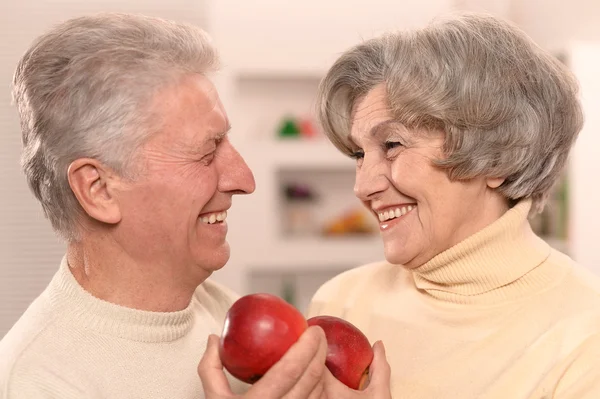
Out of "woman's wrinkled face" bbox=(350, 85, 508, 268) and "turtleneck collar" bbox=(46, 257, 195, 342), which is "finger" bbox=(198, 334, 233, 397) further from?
"woman's wrinkled face" bbox=(350, 85, 508, 268)

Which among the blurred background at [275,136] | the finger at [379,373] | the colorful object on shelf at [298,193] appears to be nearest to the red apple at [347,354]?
the finger at [379,373]

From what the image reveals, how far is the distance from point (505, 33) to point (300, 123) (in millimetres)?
3202

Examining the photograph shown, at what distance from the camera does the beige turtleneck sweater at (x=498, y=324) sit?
1.36 metres

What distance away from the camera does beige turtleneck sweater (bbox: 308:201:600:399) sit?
4.45 ft

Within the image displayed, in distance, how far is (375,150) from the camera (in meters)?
1.54

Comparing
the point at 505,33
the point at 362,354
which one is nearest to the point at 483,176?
the point at 505,33

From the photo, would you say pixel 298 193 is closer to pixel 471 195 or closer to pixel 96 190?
pixel 471 195

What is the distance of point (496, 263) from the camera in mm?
1487

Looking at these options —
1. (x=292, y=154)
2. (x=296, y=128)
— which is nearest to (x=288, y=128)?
(x=296, y=128)

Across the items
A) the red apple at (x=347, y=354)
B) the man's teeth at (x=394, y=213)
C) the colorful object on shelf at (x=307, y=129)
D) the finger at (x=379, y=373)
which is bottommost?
the colorful object on shelf at (x=307, y=129)

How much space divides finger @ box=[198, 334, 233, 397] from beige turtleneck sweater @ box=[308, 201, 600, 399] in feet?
1.39

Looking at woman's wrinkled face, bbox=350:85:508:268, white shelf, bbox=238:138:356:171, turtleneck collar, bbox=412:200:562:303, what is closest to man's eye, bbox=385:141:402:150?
woman's wrinkled face, bbox=350:85:508:268

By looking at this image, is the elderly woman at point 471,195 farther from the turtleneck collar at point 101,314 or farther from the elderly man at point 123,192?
the turtleneck collar at point 101,314

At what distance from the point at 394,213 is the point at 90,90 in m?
0.60
